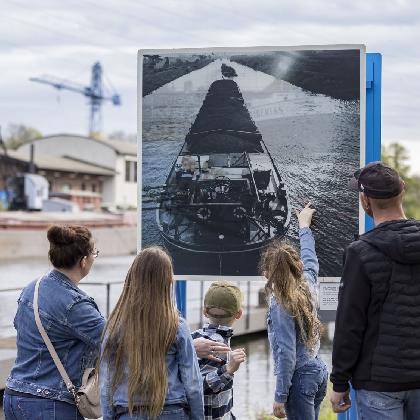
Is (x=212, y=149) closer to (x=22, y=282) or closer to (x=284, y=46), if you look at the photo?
(x=284, y=46)

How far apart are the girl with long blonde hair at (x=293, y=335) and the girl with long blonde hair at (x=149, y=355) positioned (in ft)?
3.36

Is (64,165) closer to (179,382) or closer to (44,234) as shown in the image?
(44,234)

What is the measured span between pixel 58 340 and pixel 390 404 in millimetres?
1501

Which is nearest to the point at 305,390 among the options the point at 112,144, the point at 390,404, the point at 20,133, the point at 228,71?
the point at 390,404

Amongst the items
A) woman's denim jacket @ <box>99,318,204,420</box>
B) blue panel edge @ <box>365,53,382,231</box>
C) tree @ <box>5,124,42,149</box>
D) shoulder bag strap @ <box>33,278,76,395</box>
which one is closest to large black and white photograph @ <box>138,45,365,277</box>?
blue panel edge @ <box>365,53,382,231</box>

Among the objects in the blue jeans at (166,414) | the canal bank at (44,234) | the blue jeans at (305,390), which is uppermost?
the blue jeans at (166,414)

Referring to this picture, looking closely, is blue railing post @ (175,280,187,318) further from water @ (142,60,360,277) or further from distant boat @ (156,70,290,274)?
water @ (142,60,360,277)

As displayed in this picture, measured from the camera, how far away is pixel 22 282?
90.5 ft

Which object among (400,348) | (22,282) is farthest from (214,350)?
(22,282)

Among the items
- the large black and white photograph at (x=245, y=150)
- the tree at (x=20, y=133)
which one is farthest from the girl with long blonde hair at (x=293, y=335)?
the tree at (x=20, y=133)

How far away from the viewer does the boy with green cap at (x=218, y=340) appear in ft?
13.8

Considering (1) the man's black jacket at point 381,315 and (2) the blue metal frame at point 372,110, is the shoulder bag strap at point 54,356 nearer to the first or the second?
(1) the man's black jacket at point 381,315

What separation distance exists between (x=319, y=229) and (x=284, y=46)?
1147 mm

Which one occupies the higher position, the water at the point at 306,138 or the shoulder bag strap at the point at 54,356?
the water at the point at 306,138
